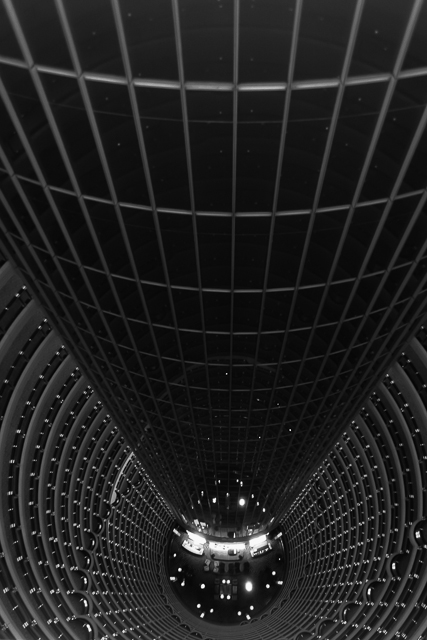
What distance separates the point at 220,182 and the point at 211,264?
3.55 metres

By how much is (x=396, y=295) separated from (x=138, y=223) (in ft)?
31.9

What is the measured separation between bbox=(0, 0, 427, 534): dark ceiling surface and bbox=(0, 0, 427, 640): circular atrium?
2.2 inches

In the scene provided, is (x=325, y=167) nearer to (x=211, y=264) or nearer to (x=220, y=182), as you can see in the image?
(x=220, y=182)

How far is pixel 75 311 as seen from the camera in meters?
21.7

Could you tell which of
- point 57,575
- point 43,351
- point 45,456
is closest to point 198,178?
point 43,351

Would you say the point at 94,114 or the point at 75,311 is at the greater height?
the point at 75,311

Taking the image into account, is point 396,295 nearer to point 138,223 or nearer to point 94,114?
point 138,223

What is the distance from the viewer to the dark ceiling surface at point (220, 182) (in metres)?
10.8

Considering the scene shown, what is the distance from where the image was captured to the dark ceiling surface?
1077 cm

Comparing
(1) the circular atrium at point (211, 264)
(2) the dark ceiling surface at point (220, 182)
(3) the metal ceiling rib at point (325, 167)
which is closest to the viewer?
(3) the metal ceiling rib at point (325, 167)

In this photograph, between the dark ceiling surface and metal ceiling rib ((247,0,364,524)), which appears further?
the dark ceiling surface

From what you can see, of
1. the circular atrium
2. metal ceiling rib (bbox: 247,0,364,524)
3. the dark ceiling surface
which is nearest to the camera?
metal ceiling rib (bbox: 247,0,364,524)

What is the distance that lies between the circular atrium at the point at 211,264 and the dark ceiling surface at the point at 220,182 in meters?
0.06

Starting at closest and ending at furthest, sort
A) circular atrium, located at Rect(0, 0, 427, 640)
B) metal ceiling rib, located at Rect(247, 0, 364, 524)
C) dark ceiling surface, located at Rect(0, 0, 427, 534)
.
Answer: metal ceiling rib, located at Rect(247, 0, 364, 524) < dark ceiling surface, located at Rect(0, 0, 427, 534) < circular atrium, located at Rect(0, 0, 427, 640)
